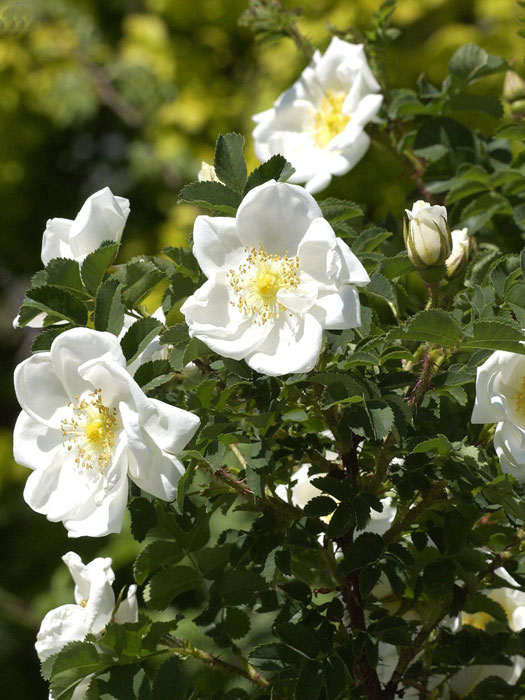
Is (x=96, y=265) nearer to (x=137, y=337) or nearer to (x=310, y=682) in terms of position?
(x=137, y=337)

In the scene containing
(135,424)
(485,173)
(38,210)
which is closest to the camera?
(135,424)

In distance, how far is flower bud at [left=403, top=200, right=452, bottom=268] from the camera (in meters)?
0.67

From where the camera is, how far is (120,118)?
3.23m

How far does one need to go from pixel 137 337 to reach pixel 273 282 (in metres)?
0.12

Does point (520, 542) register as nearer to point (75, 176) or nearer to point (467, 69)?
point (467, 69)

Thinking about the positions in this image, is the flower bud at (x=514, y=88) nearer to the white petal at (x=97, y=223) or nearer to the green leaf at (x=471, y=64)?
the green leaf at (x=471, y=64)

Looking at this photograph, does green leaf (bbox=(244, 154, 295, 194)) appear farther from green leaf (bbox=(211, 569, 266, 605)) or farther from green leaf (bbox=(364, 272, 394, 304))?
green leaf (bbox=(211, 569, 266, 605))

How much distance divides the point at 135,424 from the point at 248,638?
0.54m

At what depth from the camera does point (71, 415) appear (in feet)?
2.30

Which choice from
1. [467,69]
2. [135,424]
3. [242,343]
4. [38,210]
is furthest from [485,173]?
[38,210]

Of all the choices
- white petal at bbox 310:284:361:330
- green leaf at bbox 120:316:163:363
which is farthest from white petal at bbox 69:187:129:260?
white petal at bbox 310:284:361:330

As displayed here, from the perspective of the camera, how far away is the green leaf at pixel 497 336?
1.92 feet

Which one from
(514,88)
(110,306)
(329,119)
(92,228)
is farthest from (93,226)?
(514,88)

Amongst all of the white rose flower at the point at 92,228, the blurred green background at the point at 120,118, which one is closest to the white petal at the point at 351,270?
the white rose flower at the point at 92,228
